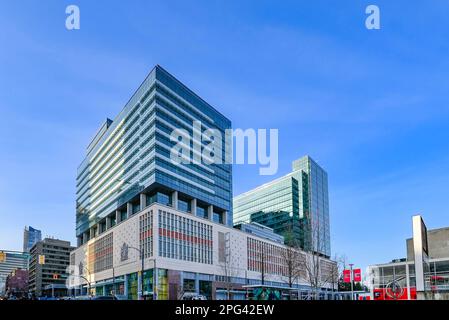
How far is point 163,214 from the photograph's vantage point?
74000mm

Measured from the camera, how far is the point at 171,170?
77500mm

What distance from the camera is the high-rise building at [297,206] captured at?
45.1 m

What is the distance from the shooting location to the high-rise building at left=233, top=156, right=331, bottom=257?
45.1 metres

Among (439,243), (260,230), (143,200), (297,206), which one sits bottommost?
(439,243)

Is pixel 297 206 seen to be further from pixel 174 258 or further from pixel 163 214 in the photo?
→ pixel 163 214

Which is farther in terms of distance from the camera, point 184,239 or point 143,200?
point 143,200

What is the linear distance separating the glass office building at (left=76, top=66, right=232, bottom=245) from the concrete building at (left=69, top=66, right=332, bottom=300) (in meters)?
0.19

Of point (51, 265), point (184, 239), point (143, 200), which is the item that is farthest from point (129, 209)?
point (51, 265)

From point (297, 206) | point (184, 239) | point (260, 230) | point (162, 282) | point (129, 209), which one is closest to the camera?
point (162, 282)

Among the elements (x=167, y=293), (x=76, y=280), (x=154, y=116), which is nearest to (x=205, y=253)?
(x=167, y=293)

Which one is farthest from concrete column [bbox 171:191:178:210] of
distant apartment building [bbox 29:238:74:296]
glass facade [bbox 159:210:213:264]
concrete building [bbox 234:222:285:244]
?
distant apartment building [bbox 29:238:74:296]

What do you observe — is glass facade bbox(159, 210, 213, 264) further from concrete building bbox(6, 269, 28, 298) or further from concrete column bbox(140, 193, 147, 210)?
concrete building bbox(6, 269, 28, 298)

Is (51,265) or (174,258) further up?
(174,258)

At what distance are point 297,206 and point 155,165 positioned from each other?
25.4 meters
